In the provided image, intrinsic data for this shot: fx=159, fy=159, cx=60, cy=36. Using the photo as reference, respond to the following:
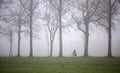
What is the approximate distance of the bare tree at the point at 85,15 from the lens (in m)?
5.02

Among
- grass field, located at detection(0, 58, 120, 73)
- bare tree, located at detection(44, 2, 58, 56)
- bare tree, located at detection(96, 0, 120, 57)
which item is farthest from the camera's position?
bare tree, located at detection(44, 2, 58, 56)

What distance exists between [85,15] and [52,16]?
106cm

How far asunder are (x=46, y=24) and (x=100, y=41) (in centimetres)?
178

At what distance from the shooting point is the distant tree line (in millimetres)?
5031

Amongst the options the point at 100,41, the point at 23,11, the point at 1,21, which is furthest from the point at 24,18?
the point at 100,41

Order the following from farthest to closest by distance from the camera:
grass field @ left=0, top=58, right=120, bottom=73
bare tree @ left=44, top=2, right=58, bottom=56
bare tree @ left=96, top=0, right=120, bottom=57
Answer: bare tree @ left=44, top=2, right=58, bottom=56 → bare tree @ left=96, top=0, right=120, bottom=57 → grass field @ left=0, top=58, right=120, bottom=73

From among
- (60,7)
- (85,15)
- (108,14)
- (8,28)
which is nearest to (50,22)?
(60,7)

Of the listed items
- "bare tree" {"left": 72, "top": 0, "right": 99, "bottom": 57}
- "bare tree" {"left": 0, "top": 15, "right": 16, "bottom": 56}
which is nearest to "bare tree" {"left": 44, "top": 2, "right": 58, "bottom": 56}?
"bare tree" {"left": 72, "top": 0, "right": 99, "bottom": 57}

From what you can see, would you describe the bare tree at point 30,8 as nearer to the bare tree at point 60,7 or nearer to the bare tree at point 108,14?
the bare tree at point 60,7

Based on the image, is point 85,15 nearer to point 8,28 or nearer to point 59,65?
point 59,65

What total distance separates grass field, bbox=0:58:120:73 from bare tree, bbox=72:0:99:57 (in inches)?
21.3

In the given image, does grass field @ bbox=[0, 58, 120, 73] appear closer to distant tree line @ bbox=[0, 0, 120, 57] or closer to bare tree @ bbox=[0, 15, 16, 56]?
distant tree line @ bbox=[0, 0, 120, 57]

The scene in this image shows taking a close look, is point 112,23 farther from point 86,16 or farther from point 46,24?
point 46,24

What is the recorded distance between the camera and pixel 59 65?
442 cm
